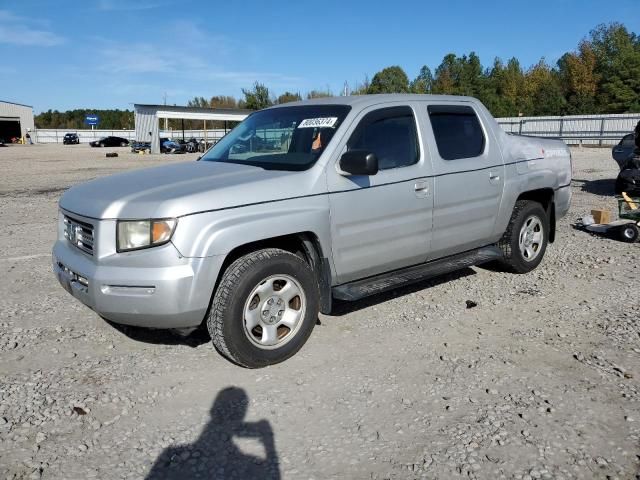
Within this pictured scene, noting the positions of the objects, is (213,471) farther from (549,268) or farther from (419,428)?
(549,268)

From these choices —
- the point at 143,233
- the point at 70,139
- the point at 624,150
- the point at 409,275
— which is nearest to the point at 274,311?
the point at 143,233

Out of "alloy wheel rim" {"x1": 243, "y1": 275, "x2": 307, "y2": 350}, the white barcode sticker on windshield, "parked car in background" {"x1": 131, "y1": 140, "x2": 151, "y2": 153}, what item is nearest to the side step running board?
"alloy wheel rim" {"x1": 243, "y1": 275, "x2": 307, "y2": 350}

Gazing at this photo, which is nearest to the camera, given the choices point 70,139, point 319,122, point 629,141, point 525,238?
point 319,122

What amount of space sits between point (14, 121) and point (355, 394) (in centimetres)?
9024

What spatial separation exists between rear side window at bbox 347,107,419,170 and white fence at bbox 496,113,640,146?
32.1 metres

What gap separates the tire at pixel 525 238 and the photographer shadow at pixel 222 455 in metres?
3.68

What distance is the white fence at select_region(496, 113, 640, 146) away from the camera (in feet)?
117

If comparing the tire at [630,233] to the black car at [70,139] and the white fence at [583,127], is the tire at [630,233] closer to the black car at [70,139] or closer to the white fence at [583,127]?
the white fence at [583,127]

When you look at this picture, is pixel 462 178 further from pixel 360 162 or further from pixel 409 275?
pixel 360 162

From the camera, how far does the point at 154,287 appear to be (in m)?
3.48

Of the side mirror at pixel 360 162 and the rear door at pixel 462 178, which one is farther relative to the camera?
the rear door at pixel 462 178

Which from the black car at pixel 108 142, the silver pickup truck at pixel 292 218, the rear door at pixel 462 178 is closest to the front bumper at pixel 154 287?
the silver pickup truck at pixel 292 218

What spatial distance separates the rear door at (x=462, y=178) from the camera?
4.94 meters

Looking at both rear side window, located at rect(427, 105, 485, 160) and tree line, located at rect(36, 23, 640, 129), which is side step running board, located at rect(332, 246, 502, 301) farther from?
tree line, located at rect(36, 23, 640, 129)
